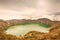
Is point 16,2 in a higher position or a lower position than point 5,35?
higher

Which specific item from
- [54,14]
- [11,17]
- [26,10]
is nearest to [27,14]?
[26,10]

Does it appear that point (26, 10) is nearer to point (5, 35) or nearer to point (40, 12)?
point (40, 12)

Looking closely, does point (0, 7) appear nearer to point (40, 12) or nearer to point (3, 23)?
point (3, 23)

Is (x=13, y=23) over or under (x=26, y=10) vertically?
under

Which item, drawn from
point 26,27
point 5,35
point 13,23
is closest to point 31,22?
point 26,27

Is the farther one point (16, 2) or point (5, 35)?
point (16, 2)

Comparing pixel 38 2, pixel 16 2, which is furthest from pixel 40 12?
pixel 16 2

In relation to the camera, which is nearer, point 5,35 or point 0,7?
point 5,35

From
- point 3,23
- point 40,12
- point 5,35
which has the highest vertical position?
point 40,12
